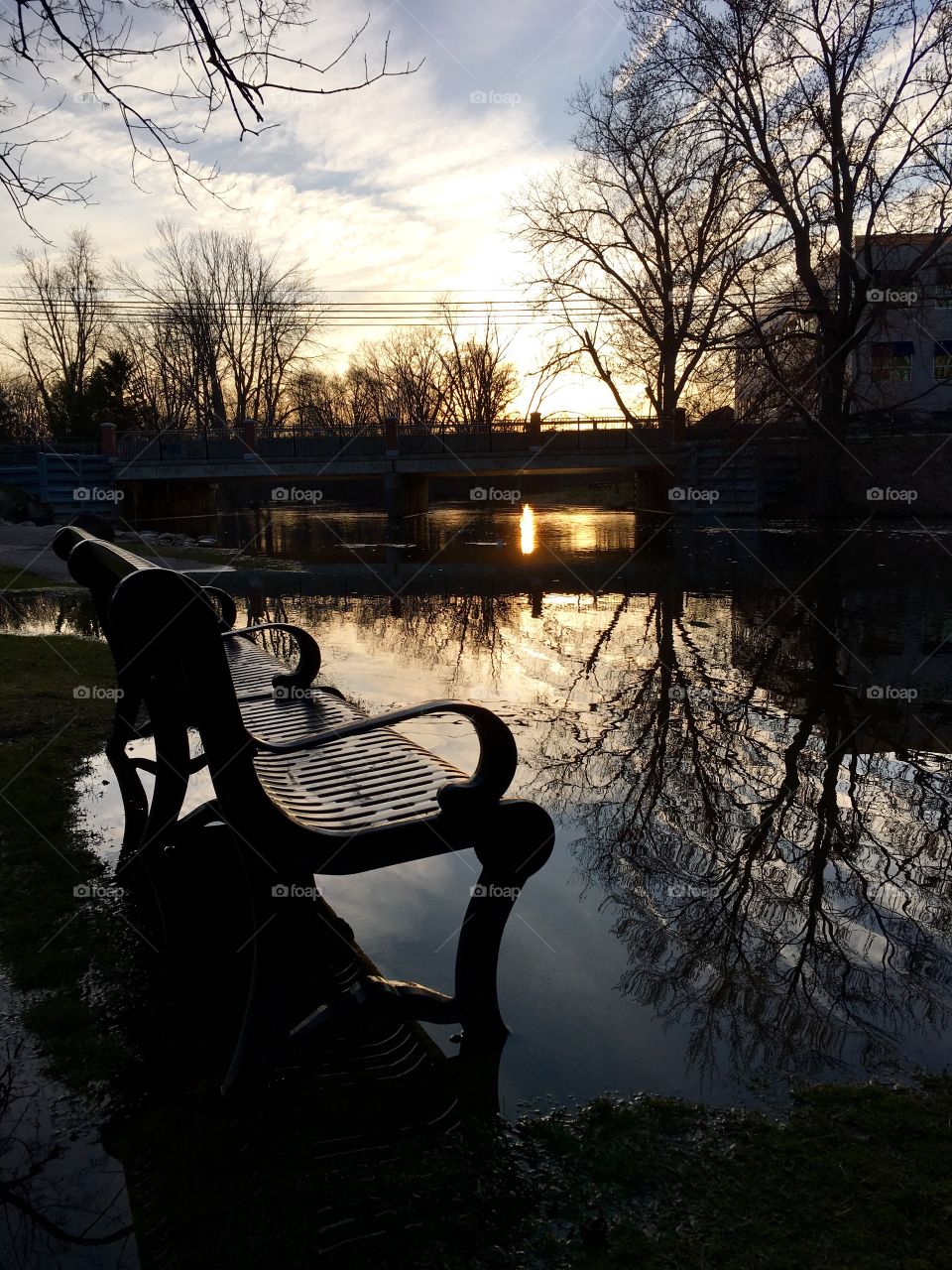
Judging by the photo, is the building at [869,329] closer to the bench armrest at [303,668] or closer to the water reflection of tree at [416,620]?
the water reflection of tree at [416,620]

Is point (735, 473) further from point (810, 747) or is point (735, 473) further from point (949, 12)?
point (810, 747)

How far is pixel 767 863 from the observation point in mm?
3912

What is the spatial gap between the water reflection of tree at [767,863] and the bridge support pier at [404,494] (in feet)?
105

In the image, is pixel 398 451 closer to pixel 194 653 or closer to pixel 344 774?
pixel 344 774

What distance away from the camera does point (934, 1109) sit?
235 centimetres

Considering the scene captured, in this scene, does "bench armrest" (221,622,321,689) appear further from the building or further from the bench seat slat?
the building

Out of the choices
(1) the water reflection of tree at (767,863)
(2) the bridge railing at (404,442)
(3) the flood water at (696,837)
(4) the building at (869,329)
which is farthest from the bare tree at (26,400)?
(1) the water reflection of tree at (767,863)

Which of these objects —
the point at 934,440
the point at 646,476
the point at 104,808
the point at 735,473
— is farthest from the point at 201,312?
the point at 104,808

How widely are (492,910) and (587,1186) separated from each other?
0.75 meters

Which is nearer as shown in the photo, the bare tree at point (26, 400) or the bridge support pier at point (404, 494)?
the bridge support pier at point (404, 494)

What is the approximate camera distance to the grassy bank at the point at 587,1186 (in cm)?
191

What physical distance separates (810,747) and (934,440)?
29.8m

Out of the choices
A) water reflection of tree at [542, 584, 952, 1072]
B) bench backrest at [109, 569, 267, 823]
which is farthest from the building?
bench backrest at [109, 569, 267, 823]

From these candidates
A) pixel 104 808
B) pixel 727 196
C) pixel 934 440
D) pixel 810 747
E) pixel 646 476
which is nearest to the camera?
pixel 104 808
